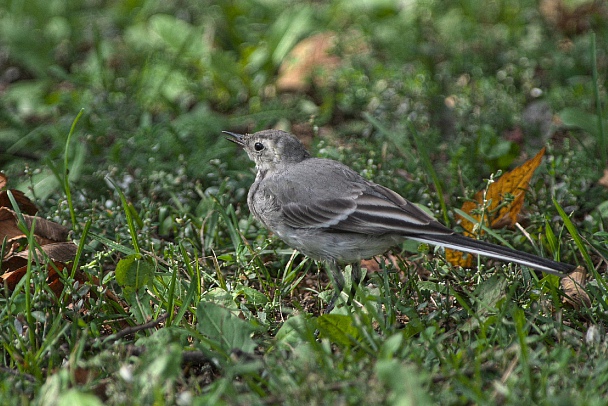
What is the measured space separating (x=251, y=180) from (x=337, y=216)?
1497mm

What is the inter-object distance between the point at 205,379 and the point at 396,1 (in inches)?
239

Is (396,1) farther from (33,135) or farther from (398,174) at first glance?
(33,135)

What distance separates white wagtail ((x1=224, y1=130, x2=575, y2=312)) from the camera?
4570 mm

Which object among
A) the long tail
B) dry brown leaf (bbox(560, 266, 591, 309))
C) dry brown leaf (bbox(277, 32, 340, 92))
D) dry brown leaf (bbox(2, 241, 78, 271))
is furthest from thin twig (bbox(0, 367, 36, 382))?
dry brown leaf (bbox(277, 32, 340, 92))

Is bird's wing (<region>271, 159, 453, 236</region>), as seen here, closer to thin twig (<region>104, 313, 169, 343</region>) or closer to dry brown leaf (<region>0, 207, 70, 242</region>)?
thin twig (<region>104, 313, 169, 343</region>)

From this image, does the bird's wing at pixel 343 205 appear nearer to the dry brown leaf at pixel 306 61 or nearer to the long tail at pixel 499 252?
the long tail at pixel 499 252

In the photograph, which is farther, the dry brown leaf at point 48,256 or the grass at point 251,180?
the dry brown leaf at point 48,256

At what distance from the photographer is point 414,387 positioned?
3061mm

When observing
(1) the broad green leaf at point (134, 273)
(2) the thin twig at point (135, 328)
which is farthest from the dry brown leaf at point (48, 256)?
(2) the thin twig at point (135, 328)

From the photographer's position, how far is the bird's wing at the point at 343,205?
15.1 ft

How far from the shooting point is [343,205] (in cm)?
486

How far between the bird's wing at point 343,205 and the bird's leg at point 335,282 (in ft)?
0.77

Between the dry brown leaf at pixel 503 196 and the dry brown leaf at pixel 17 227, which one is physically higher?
the dry brown leaf at pixel 17 227

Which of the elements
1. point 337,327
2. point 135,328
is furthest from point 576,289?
point 135,328
